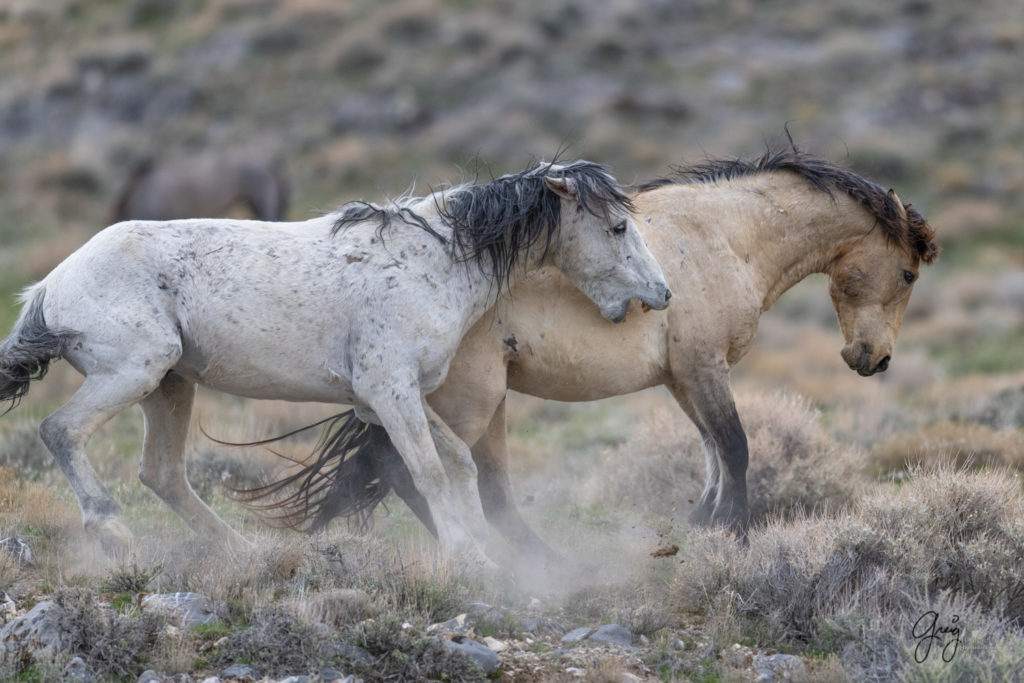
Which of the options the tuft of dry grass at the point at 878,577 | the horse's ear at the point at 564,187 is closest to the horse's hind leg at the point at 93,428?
the horse's ear at the point at 564,187

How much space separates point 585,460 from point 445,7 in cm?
2352

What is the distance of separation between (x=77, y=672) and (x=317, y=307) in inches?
77.5

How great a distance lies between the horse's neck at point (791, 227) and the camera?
651 centimetres

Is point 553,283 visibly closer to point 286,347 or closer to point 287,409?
point 286,347

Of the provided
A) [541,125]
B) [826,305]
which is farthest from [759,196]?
→ [541,125]

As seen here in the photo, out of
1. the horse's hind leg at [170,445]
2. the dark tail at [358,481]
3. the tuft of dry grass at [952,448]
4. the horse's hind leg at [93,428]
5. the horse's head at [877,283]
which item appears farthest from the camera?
the tuft of dry grass at [952,448]

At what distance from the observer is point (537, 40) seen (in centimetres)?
2850

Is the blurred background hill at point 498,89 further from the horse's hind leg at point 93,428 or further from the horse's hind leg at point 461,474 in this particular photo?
the horse's hind leg at point 93,428

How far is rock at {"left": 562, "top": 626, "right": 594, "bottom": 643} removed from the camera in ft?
16.2

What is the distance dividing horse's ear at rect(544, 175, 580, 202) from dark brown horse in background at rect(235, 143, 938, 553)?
0.50 meters

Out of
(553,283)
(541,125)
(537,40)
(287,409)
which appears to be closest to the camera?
(553,283)

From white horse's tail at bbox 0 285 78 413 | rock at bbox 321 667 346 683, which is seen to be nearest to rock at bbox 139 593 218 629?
rock at bbox 321 667 346 683
